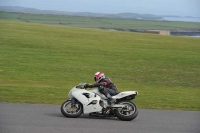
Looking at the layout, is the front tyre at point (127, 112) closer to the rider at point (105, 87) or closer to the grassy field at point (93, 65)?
the rider at point (105, 87)

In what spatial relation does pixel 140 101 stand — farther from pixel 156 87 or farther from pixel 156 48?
pixel 156 48

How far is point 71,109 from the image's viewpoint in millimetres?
11648

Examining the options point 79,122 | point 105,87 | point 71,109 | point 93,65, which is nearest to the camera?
point 79,122

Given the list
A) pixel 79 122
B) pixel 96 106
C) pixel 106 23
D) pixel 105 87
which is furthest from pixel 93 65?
pixel 106 23

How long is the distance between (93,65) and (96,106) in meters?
16.7

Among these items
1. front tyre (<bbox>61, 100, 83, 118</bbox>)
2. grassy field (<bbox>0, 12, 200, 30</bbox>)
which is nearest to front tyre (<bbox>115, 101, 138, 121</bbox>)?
front tyre (<bbox>61, 100, 83, 118</bbox>)

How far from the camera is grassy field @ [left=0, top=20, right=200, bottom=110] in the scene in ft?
57.0

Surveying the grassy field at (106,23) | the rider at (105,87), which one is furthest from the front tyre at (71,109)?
the grassy field at (106,23)

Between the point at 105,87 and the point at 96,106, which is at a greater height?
the point at 105,87

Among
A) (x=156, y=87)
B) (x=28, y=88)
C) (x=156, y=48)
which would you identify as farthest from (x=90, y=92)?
(x=156, y=48)

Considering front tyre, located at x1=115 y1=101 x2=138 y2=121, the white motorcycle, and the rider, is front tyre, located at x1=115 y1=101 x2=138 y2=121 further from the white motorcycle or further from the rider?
the rider

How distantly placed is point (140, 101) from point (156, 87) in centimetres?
553

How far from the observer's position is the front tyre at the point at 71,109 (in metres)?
11.6

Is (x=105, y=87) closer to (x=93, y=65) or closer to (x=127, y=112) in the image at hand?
(x=127, y=112)
